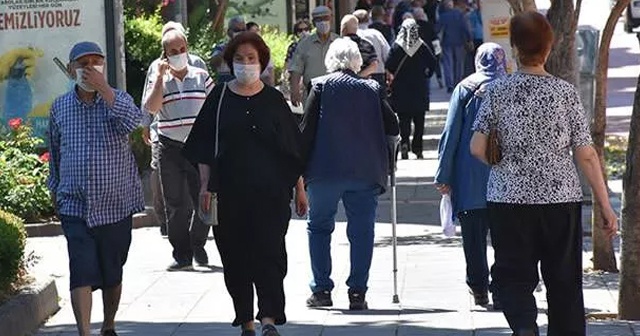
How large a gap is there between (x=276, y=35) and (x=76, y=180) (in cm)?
1693

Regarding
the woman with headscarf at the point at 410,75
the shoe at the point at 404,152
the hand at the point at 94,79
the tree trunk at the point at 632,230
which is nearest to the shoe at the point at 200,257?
the tree trunk at the point at 632,230

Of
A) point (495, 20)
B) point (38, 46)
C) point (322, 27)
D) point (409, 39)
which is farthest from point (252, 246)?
point (495, 20)

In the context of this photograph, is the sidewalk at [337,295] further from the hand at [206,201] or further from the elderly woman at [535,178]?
the elderly woman at [535,178]

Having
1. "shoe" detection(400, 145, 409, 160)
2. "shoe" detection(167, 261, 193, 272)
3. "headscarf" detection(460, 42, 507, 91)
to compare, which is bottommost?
"shoe" detection(167, 261, 193, 272)

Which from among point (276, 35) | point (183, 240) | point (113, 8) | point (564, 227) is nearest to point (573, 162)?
point (564, 227)

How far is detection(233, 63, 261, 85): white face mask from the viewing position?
9133 millimetres

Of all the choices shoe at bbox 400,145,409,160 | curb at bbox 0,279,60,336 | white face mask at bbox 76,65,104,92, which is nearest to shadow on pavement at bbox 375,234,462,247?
curb at bbox 0,279,60,336

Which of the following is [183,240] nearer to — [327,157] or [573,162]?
[327,157]

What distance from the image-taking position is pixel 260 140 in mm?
9094

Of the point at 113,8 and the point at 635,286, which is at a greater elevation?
the point at 113,8

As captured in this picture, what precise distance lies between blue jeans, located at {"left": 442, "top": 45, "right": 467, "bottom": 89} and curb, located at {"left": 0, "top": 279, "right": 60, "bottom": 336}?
63.8ft

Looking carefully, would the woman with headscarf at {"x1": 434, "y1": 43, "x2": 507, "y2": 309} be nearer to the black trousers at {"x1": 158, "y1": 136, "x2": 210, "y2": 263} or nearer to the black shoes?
the black shoes

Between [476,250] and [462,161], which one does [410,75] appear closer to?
[476,250]

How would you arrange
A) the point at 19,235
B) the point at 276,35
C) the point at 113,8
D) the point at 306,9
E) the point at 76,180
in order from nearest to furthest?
1. the point at 76,180
2. the point at 19,235
3. the point at 113,8
4. the point at 276,35
5. the point at 306,9
